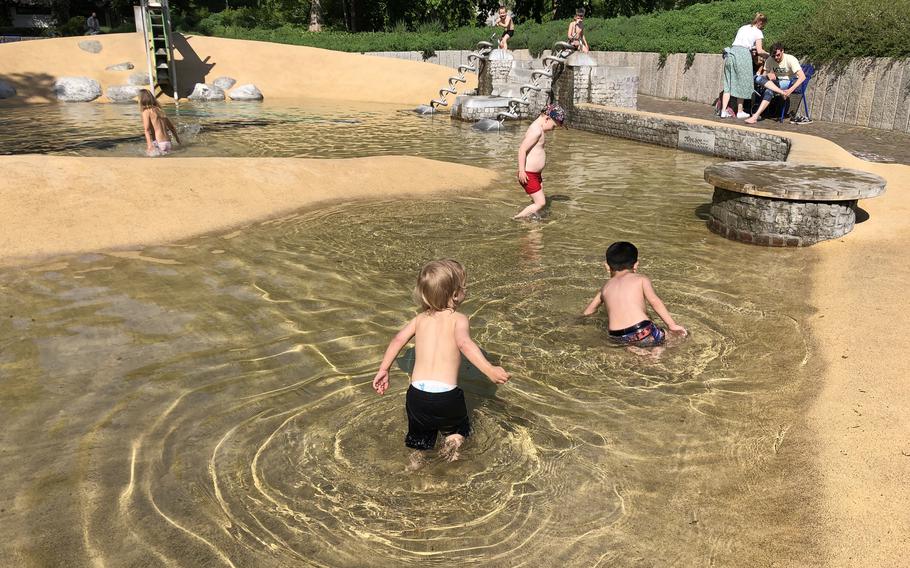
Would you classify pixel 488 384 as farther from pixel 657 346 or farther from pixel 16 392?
pixel 16 392

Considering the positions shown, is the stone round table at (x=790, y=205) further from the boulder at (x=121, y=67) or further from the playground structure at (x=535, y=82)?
the boulder at (x=121, y=67)

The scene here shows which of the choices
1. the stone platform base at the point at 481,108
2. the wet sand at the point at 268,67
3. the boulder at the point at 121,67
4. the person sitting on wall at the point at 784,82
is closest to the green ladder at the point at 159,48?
the wet sand at the point at 268,67

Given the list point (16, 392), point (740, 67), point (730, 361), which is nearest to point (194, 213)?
point (16, 392)

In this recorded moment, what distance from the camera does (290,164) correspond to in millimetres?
10672

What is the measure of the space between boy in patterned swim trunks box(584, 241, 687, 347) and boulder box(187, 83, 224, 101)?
22546 mm

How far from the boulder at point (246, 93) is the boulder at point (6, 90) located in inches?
263

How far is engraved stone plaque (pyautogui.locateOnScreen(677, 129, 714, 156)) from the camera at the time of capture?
13.9m

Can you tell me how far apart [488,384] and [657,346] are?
4.53 feet

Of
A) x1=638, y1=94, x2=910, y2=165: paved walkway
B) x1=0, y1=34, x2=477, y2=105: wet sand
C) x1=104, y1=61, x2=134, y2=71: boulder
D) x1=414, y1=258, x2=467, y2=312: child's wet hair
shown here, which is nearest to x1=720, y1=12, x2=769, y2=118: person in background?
x1=638, y1=94, x2=910, y2=165: paved walkway

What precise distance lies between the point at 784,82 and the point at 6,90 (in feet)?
74.7

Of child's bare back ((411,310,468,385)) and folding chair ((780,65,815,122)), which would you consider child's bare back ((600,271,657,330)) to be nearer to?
child's bare back ((411,310,468,385))

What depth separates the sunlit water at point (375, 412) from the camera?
10.8 ft

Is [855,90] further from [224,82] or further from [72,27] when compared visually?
[72,27]

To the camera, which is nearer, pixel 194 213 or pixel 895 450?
pixel 895 450
